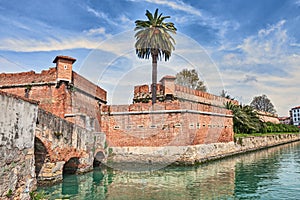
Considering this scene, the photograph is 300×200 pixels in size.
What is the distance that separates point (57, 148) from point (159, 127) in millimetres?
7307

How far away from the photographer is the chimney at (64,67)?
1472cm

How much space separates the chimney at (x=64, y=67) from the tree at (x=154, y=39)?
524 cm

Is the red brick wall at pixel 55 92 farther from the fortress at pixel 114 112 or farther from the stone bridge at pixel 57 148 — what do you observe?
the stone bridge at pixel 57 148

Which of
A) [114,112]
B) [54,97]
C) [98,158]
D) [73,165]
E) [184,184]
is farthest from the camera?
[114,112]

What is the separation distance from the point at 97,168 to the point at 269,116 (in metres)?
39.8

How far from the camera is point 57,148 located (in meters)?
10.0

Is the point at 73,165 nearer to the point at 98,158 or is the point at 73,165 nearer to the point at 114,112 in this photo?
the point at 98,158

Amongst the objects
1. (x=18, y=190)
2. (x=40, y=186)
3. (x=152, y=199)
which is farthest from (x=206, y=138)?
(x=18, y=190)

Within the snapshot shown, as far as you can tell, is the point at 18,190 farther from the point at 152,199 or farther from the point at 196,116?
the point at 196,116

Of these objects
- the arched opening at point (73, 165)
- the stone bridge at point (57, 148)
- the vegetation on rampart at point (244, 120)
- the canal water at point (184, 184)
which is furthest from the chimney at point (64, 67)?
the vegetation on rampart at point (244, 120)

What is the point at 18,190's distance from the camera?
6.45 m

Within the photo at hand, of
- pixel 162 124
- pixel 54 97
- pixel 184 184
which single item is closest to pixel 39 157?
pixel 184 184

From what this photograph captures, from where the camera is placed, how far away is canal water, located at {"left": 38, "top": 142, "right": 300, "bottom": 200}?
8.66 metres

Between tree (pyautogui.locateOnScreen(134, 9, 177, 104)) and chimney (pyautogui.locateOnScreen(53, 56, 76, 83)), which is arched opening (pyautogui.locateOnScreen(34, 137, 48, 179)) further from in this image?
tree (pyautogui.locateOnScreen(134, 9, 177, 104))
